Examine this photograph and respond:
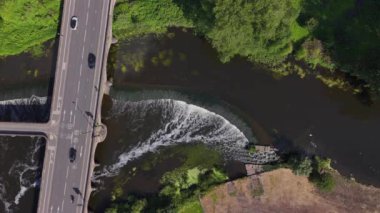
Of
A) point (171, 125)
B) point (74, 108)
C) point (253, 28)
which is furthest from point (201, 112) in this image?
point (74, 108)

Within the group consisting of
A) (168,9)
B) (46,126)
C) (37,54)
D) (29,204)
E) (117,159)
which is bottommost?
(29,204)

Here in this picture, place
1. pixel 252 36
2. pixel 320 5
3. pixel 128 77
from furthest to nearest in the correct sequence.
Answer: pixel 128 77 → pixel 320 5 → pixel 252 36

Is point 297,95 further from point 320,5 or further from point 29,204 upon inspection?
point 29,204

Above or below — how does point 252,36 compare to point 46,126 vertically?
above

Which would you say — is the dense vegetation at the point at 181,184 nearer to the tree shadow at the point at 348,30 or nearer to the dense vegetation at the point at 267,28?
the dense vegetation at the point at 267,28

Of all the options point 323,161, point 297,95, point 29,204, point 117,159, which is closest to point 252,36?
point 297,95

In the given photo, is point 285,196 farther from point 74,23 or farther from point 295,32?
point 74,23

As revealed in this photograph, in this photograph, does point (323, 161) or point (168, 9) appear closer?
point (323, 161)

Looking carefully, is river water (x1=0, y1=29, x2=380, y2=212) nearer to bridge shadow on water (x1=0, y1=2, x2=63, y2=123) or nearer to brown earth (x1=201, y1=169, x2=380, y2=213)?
bridge shadow on water (x1=0, y1=2, x2=63, y2=123)
